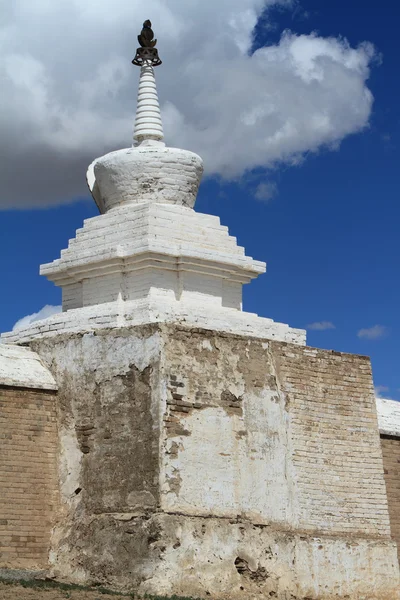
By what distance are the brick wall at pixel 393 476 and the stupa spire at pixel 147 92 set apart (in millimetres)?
6927

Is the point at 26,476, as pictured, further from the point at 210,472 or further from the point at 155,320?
the point at 155,320

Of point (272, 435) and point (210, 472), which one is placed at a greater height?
point (272, 435)

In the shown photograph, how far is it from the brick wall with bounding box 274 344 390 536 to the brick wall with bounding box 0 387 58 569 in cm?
385

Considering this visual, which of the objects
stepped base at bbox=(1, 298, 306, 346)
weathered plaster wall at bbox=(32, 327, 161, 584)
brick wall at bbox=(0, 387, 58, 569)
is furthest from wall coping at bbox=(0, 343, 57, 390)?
stepped base at bbox=(1, 298, 306, 346)

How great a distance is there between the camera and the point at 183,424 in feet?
59.9

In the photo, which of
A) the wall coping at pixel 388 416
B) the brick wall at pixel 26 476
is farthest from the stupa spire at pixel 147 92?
the wall coping at pixel 388 416

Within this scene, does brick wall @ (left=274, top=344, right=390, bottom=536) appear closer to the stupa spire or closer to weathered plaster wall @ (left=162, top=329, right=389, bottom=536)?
weathered plaster wall @ (left=162, top=329, right=389, bottom=536)

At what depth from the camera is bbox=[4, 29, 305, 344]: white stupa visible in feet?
65.6

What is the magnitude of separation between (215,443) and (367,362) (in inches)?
155

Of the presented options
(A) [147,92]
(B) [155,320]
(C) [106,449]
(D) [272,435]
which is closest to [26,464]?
(C) [106,449]

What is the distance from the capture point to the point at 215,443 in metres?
18.6

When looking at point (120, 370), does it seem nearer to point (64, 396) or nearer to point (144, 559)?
point (64, 396)

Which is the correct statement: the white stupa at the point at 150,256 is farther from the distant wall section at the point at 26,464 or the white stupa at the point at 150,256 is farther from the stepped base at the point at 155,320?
the distant wall section at the point at 26,464

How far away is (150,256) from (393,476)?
6476mm
